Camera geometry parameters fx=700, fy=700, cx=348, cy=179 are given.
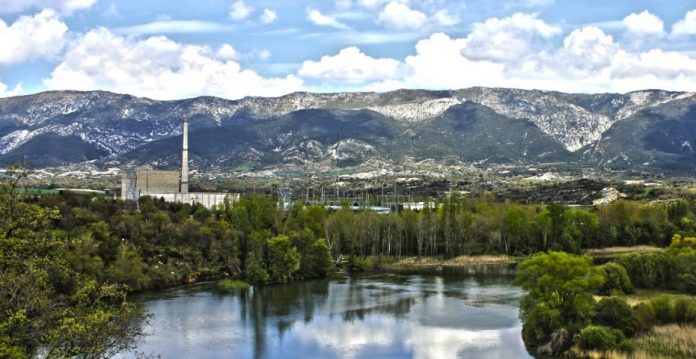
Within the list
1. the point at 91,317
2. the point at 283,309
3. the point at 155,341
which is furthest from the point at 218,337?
the point at 91,317

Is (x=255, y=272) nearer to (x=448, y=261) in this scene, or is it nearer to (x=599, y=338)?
(x=448, y=261)

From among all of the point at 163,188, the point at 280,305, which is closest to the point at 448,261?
the point at 280,305

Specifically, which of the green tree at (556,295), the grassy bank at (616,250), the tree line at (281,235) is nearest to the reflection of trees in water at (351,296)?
the tree line at (281,235)

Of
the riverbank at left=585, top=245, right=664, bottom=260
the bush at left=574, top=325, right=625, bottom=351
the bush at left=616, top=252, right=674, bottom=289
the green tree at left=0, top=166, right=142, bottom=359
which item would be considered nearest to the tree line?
the riverbank at left=585, top=245, right=664, bottom=260

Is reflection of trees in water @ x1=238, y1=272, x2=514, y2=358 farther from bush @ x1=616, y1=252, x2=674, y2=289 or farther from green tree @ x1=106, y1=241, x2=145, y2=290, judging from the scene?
bush @ x1=616, y1=252, x2=674, y2=289

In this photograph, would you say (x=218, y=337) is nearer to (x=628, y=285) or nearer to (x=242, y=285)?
(x=242, y=285)

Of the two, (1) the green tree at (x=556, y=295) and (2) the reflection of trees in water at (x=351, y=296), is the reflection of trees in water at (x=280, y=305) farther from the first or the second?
(1) the green tree at (x=556, y=295)
